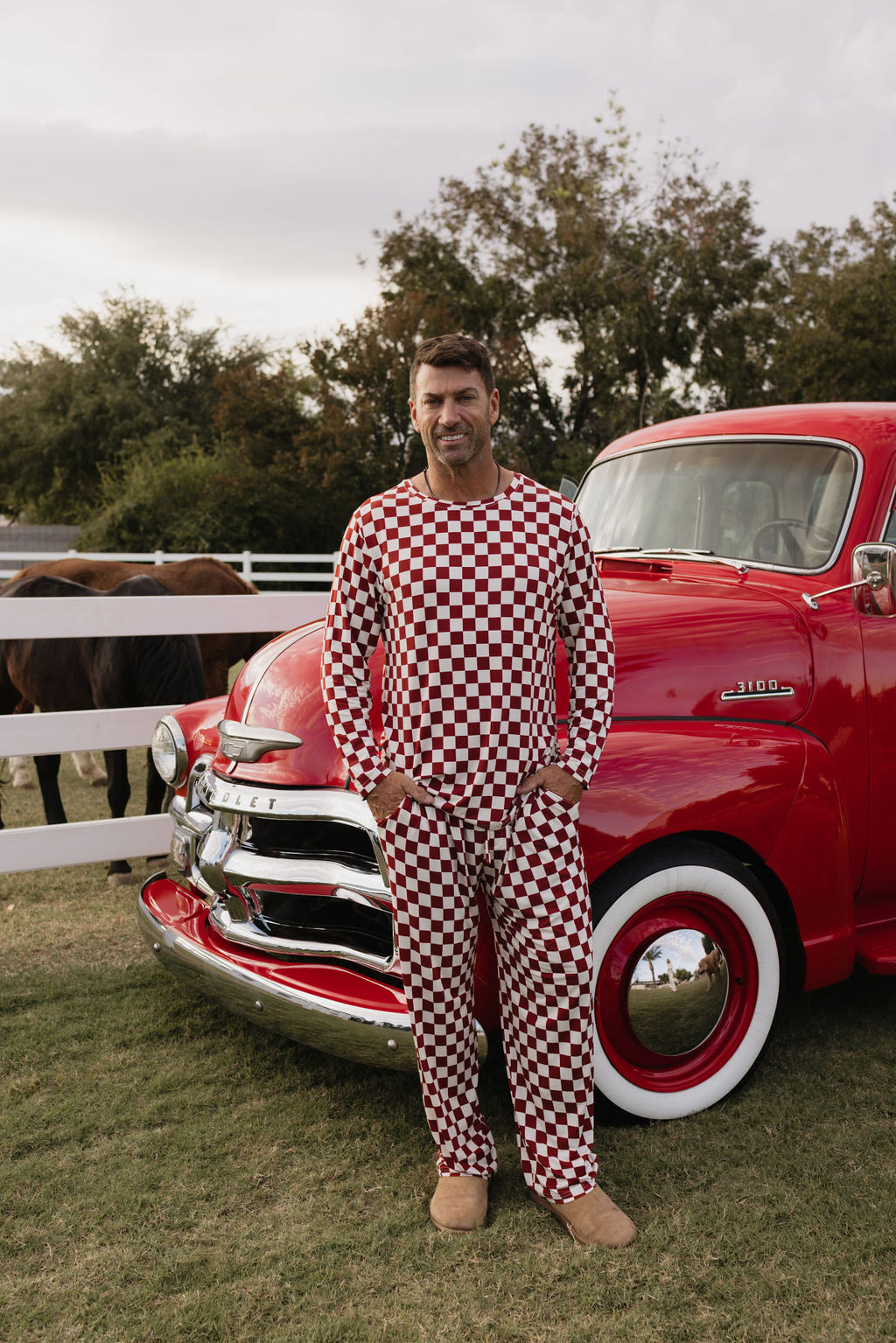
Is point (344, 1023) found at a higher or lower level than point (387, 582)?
lower

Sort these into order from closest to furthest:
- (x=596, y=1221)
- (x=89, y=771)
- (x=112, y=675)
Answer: (x=596, y=1221) < (x=112, y=675) < (x=89, y=771)

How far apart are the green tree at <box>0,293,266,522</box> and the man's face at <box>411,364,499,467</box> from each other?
35501mm

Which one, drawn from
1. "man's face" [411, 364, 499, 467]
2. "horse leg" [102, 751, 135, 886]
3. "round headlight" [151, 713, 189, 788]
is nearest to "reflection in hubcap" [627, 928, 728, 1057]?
"man's face" [411, 364, 499, 467]

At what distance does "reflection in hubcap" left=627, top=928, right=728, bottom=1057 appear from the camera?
2709mm

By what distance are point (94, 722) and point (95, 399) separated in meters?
35.7

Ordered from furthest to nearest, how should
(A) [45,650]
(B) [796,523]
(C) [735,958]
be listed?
(A) [45,650] → (B) [796,523] → (C) [735,958]

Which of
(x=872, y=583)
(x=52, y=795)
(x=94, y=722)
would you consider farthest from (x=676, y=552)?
(x=52, y=795)

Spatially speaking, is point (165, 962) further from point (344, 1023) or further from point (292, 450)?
point (292, 450)

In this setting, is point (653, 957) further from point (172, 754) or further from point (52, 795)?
point (52, 795)

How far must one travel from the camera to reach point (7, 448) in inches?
1485

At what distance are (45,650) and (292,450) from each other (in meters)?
22.3

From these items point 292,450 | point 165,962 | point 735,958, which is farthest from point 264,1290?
point 292,450

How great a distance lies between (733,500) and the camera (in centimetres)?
357

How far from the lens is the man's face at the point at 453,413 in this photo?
2.26 meters
